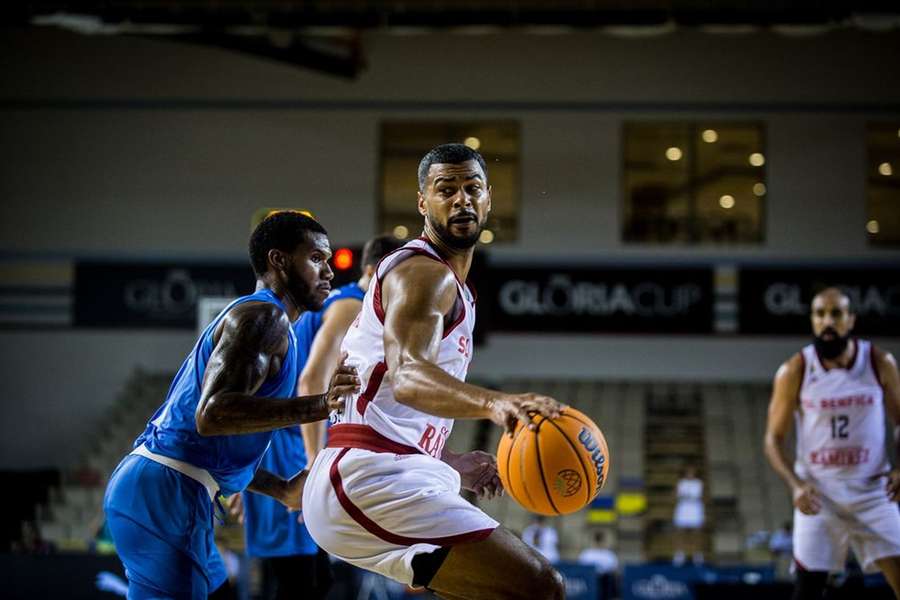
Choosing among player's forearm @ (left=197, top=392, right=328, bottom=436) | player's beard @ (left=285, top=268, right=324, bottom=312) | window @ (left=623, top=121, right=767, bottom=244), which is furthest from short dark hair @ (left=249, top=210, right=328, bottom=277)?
window @ (left=623, top=121, right=767, bottom=244)

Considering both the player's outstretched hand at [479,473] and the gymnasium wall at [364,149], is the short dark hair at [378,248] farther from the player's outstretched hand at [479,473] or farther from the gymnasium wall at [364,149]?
the gymnasium wall at [364,149]

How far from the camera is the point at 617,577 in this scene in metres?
12.5

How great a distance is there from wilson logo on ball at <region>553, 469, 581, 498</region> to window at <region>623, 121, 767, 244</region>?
1357cm

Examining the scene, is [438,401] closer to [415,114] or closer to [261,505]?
[261,505]

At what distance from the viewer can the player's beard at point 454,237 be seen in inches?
146

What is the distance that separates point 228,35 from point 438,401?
1319 cm

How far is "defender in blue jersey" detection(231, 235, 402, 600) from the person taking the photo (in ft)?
17.7

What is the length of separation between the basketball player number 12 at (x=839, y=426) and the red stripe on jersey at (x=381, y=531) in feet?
13.1

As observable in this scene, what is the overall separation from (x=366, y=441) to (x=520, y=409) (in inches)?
28.5

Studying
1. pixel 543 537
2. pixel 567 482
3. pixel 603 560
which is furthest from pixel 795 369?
pixel 543 537

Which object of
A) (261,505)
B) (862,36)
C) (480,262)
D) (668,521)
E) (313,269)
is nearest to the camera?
(313,269)

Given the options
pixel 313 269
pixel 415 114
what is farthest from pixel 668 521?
pixel 313 269

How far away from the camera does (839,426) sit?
6.80 m

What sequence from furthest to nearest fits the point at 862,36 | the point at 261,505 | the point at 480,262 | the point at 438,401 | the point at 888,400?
the point at 862,36 → the point at 480,262 → the point at 888,400 → the point at 261,505 → the point at 438,401
